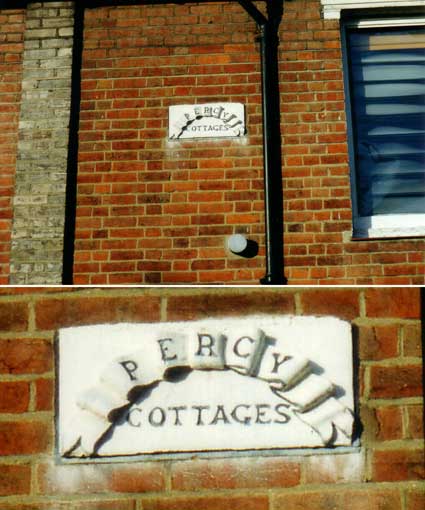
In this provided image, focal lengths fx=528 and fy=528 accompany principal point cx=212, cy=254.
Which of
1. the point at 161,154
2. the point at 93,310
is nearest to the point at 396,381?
the point at 93,310

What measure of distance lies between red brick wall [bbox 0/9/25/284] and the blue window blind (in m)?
1.90

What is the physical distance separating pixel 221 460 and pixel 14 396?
1.79 ft

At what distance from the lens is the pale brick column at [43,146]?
2.78m

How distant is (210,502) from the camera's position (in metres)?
Result: 1.30

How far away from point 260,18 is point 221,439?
245 centimetres

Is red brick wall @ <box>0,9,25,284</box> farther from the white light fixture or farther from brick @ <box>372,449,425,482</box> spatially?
brick @ <box>372,449,425,482</box>

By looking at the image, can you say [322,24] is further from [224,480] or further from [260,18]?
[224,480]

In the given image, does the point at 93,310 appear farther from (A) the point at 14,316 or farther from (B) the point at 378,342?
(B) the point at 378,342

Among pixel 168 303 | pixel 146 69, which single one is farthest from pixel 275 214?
pixel 168 303

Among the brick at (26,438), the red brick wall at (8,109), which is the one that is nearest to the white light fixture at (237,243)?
the red brick wall at (8,109)

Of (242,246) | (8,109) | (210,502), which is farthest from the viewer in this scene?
(8,109)

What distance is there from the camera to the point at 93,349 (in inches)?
52.4

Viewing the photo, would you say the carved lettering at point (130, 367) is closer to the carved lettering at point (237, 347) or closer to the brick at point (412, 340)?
the carved lettering at point (237, 347)

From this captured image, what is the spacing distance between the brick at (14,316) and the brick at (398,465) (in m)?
0.95
